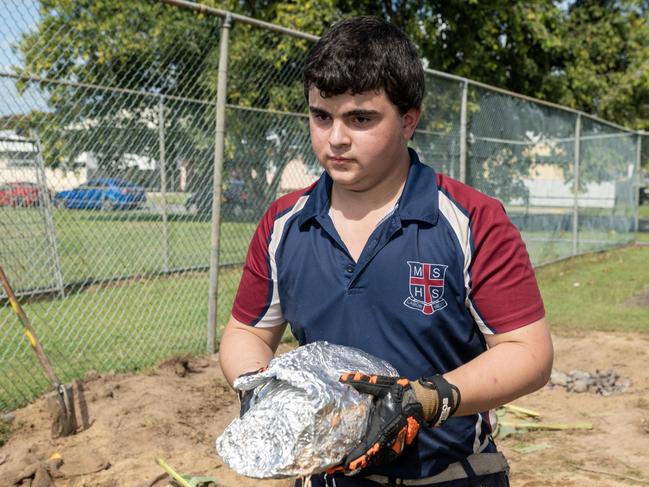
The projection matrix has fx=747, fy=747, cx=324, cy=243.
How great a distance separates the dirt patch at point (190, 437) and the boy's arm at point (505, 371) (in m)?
2.44

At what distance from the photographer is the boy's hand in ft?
5.28

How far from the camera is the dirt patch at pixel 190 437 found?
4.08 m

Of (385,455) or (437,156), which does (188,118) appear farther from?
(385,455)

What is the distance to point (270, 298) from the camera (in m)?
2.14

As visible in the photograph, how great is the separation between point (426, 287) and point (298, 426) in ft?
1.63

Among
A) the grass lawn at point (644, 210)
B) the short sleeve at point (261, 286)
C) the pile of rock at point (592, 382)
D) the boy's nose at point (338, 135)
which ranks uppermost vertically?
the boy's nose at point (338, 135)

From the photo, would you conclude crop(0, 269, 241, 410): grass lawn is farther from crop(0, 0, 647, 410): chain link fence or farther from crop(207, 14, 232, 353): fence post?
crop(207, 14, 232, 353): fence post

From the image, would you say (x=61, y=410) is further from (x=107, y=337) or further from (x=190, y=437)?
(x=107, y=337)

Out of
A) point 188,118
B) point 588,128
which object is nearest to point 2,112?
point 188,118

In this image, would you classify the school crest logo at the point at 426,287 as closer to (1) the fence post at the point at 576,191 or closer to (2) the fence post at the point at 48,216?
(2) the fence post at the point at 48,216

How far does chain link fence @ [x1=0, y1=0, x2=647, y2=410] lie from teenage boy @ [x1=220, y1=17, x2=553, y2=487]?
3399 millimetres

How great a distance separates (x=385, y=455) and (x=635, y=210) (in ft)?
57.6

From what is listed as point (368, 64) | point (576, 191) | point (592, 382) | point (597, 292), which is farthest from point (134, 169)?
point (576, 191)

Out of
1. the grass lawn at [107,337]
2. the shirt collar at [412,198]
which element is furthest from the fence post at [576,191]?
the shirt collar at [412,198]
